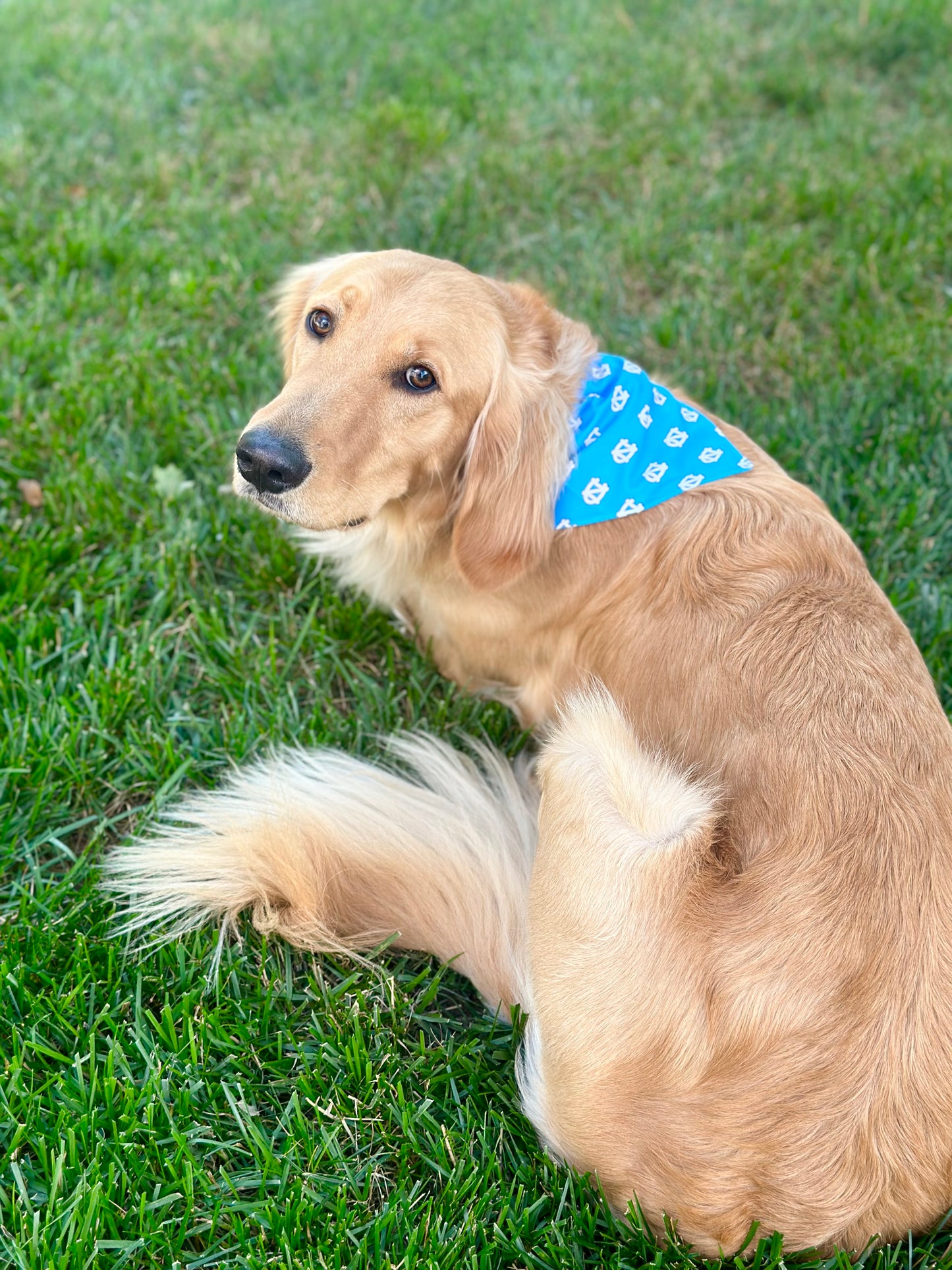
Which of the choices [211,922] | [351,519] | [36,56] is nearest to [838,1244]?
[211,922]

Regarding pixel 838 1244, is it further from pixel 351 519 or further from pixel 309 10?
pixel 309 10

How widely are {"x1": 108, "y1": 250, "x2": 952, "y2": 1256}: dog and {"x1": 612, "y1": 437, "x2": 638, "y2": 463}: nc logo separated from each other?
127mm

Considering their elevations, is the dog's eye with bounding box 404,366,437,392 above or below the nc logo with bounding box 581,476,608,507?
above

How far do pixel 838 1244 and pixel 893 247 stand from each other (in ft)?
12.1

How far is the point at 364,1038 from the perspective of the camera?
2.09 meters

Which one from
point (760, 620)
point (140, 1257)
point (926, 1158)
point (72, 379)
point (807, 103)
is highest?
point (807, 103)

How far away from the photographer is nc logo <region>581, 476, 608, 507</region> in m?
2.40

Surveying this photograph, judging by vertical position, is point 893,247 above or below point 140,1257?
above

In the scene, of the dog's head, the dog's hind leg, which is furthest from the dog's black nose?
the dog's hind leg

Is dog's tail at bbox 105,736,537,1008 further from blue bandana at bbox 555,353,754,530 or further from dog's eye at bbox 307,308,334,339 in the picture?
dog's eye at bbox 307,308,334,339

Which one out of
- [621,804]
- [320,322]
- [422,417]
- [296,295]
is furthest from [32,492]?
[621,804]

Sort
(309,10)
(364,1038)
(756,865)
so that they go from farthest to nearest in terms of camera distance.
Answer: (309,10)
(364,1038)
(756,865)

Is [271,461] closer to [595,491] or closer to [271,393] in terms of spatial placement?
[595,491]

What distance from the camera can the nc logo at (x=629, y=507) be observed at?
238 centimetres
